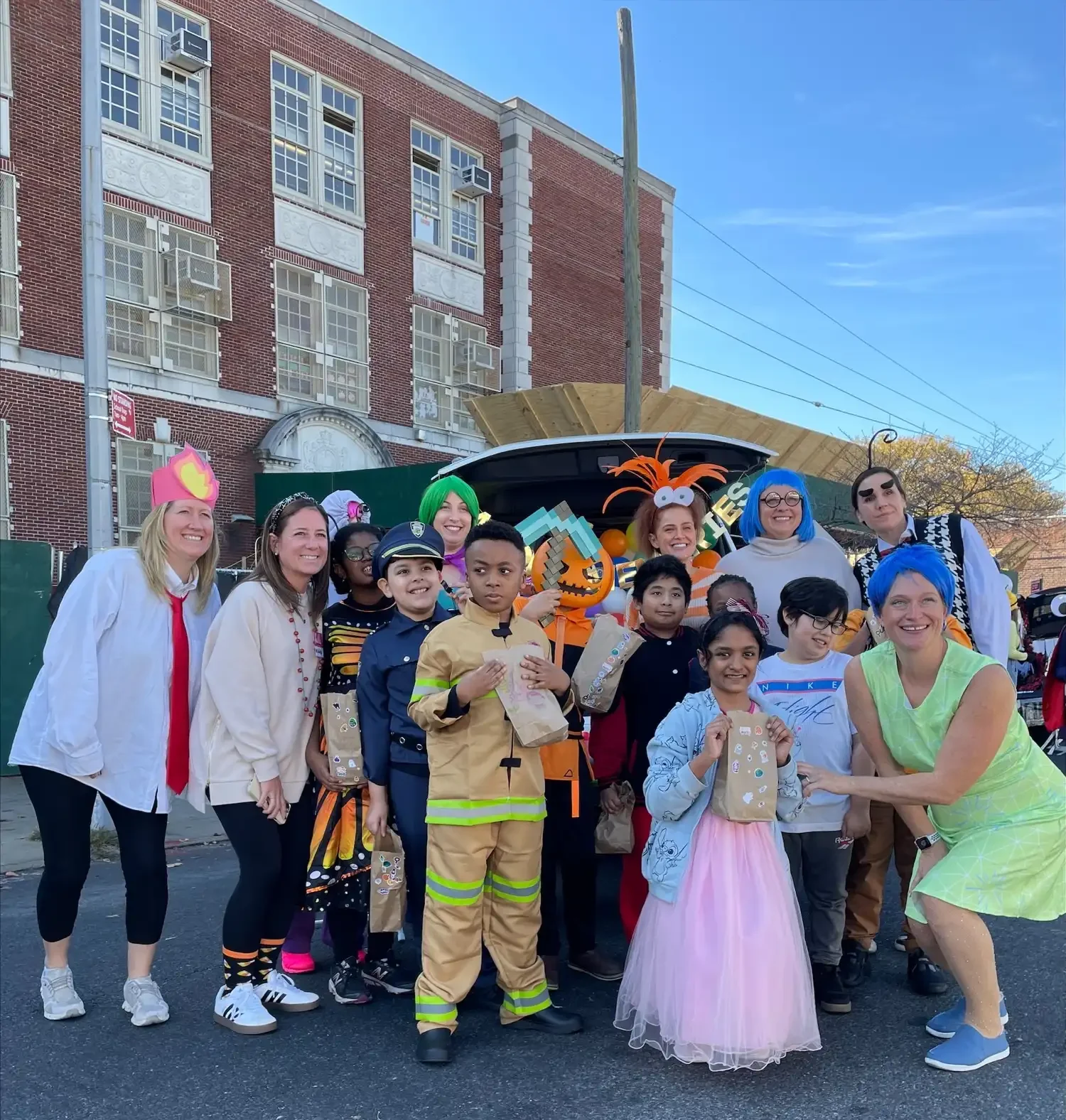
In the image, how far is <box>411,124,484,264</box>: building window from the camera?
61.9ft

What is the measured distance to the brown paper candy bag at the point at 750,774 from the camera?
121 inches

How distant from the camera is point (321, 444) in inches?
666

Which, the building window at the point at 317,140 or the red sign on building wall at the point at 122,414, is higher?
the building window at the point at 317,140

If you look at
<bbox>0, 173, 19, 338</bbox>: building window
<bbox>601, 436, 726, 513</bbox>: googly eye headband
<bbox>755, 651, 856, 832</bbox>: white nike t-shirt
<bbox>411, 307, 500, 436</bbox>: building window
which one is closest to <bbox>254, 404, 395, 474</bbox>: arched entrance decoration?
<bbox>411, 307, 500, 436</bbox>: building window

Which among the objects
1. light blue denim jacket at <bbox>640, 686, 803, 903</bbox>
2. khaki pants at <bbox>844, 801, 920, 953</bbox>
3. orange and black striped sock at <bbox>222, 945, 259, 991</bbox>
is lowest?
orange and black striped sock at <bbox>222, 945, 259, 991</bbox>

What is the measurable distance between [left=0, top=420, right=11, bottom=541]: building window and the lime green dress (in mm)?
12716

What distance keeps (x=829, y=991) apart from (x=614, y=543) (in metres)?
2.37

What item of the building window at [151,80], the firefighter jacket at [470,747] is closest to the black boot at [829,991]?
the firefighter jacket at [470,747]

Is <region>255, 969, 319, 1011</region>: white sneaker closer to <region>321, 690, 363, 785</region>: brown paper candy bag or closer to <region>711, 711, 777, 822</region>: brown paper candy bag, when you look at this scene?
<region>321, 690, 363, 785</region>: brown paper candy bag

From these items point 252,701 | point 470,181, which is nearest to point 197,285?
point 470,181

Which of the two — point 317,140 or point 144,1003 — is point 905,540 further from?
point 317,140

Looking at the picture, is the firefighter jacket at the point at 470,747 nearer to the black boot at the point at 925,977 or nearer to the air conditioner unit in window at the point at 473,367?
the black boot at the point at 925,977

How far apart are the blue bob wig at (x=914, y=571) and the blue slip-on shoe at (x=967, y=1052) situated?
1.32 metres

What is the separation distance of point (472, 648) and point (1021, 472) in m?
21.1
